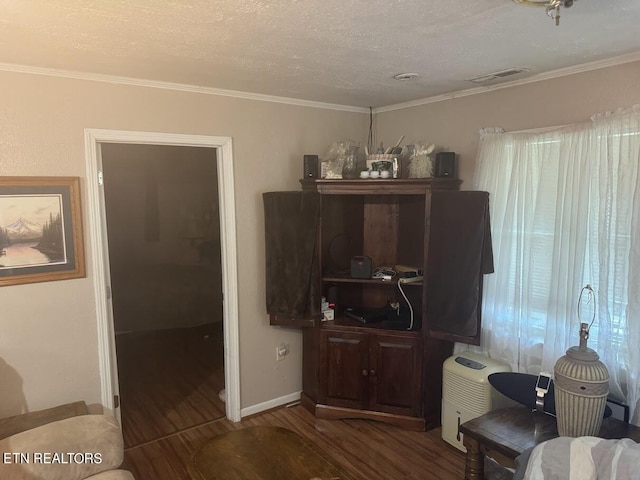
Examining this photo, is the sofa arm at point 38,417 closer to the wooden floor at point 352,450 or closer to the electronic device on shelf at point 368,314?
the wooden floor at point 352,450

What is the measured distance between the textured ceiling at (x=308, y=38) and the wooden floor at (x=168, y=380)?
2.38 m

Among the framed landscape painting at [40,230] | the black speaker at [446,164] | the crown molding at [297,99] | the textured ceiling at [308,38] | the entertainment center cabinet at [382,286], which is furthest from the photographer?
the black speaker at [446,164]

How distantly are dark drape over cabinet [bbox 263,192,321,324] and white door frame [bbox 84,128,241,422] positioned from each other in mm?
261

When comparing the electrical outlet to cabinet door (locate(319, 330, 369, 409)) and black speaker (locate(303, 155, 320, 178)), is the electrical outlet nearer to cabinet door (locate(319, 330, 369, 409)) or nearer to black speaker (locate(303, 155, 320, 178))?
cabinet door (locate(319, 330, 369, 409))

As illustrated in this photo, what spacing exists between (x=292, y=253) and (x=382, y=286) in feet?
2.63

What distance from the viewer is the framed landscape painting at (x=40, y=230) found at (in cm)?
246

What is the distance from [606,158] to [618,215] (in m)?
0.30

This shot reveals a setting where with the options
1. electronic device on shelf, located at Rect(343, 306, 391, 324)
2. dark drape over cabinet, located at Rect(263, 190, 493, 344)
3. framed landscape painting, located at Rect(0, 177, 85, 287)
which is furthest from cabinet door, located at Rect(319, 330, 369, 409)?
framed landscape painting, located at Rect(0, 177, 85, 287)

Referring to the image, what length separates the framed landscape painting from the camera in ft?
8.09

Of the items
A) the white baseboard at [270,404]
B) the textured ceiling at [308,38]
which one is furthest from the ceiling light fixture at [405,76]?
the white baseboard at [270,404]

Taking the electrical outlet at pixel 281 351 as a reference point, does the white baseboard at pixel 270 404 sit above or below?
below

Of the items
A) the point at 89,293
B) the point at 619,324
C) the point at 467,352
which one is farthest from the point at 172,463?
the point at 619,324

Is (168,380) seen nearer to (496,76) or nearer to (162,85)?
(162,85)

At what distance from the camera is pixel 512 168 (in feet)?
9.07
